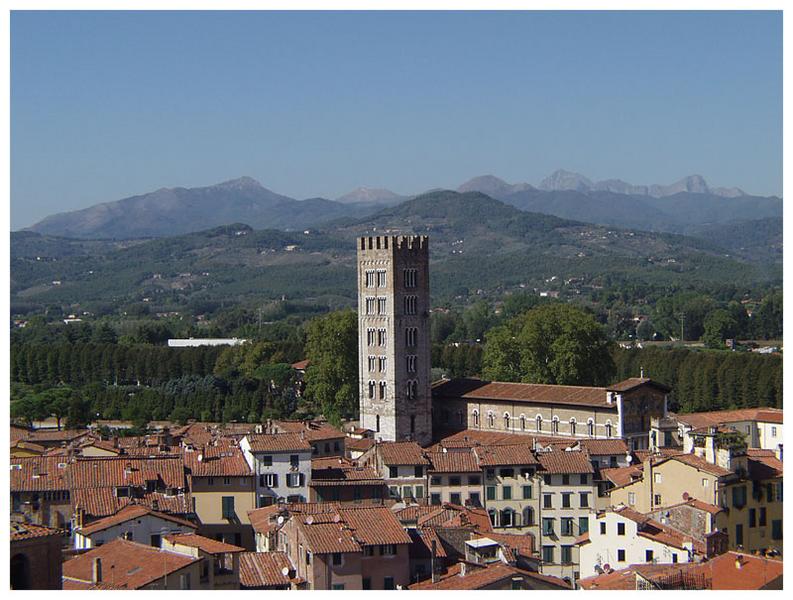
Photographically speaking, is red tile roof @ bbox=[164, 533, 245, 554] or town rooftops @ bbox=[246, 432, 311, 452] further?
town rooftops @ bbox=[246, 432, 311, 452]

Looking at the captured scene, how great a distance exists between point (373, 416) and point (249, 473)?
18.7 m

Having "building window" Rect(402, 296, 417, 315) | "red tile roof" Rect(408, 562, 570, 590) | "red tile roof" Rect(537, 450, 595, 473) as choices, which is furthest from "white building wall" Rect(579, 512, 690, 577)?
"building window" Rect(402, 296, 417, 315)

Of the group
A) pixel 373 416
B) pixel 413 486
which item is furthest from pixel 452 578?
pixel 373 416

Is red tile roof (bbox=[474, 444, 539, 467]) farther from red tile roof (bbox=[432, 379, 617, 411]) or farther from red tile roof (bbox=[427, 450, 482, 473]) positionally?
red tile roof (bbox=[432, 379, 617, 411])

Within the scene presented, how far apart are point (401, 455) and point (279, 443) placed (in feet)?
11.2

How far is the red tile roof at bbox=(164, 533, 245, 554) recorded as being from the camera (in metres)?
28.0

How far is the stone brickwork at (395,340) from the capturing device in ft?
185

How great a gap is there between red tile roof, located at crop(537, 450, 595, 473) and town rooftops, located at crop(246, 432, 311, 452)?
579cm

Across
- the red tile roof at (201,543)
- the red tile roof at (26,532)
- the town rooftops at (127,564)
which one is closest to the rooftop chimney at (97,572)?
the town rooftops at (127,564)

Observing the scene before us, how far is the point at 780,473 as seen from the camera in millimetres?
34812

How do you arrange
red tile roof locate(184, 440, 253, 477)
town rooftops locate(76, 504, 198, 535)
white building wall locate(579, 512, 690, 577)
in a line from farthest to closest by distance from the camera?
red tile roof locate(184, 440, 253, 477) → town rooftops locate(76, 504, 198, 535) → white building wall locate(579, 512, 690, 577)

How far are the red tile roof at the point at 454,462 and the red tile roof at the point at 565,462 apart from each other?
1.65 meters

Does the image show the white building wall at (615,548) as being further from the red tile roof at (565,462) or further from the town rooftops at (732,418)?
the town rooftops at (732,418)

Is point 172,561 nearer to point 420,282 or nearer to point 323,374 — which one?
point 420,282
